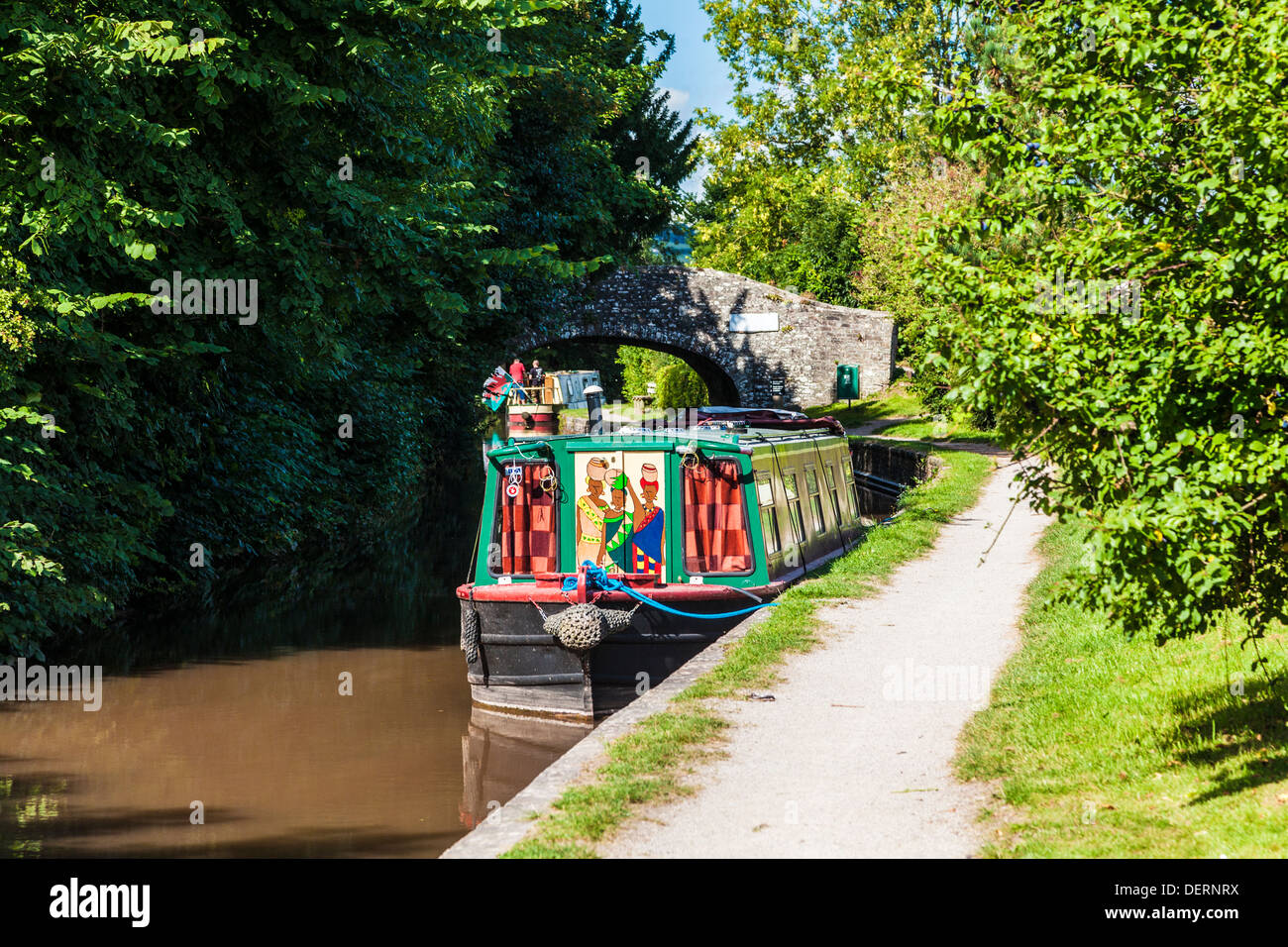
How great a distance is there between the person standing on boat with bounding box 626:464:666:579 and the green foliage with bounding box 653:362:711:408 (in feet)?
137

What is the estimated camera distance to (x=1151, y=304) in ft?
17.0

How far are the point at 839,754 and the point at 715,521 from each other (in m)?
5.02

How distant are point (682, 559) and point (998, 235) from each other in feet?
19.1

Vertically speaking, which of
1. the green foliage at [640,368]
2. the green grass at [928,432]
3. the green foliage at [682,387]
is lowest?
the green grass at [928,432]

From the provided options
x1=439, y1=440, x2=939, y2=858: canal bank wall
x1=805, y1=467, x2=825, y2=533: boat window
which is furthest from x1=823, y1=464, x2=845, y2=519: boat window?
x1=439, y1=440, x2=939, y2=858: canal bank wall

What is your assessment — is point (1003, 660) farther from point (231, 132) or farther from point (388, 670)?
point (231, 132)

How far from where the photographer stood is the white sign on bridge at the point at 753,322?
125 ft

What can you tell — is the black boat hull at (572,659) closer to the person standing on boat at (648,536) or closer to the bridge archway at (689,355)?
the person standing on boat at (648,536)

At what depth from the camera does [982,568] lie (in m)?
13.8

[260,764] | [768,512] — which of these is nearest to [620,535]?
[768,512]

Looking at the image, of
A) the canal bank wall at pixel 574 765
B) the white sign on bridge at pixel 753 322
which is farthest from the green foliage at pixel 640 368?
the canal bank wall at pixel 574 765

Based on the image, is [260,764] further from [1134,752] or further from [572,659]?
[1134,752]

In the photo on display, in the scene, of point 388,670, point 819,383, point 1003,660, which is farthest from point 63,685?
point 819,383

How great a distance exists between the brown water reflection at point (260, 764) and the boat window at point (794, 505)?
364cm
